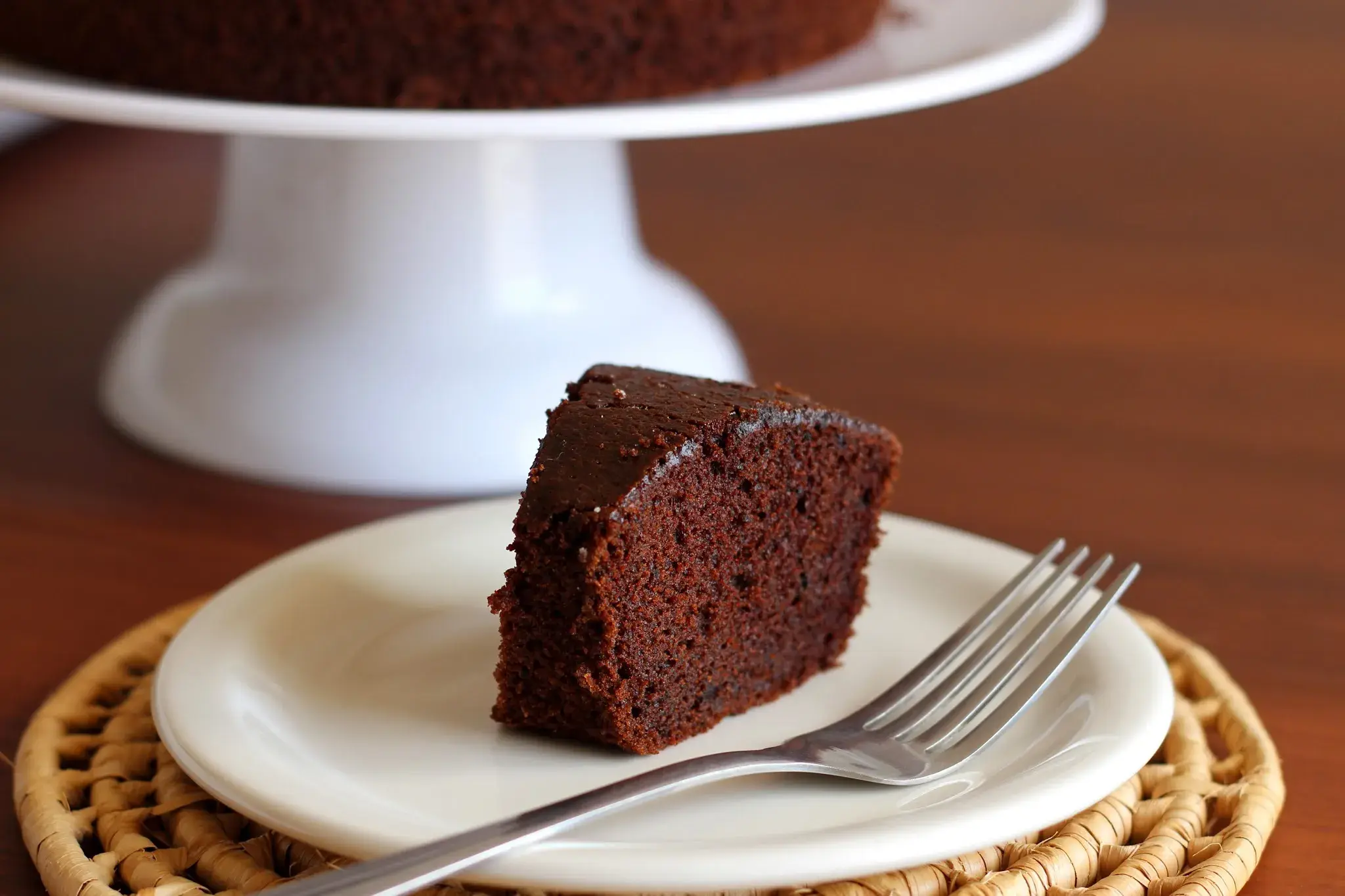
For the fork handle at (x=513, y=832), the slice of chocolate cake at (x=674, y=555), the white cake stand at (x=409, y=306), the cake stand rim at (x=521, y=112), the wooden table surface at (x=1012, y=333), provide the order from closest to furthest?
1. the fork handle at (x=513, y=832)
2. the slice of chocolate cake at (x=674, y=555)
3. the cake stand rim at (x=521, y=112)
4. the wooden table surface at (x=1012, y=333)
5. the white cake stand at (x=409, y=306)

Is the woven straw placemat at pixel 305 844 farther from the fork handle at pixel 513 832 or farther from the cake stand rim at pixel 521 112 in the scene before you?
the cake stand rim at pixel 521 112

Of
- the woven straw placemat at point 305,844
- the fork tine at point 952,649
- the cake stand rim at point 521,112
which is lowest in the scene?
the woven straw placemat at point 305,844

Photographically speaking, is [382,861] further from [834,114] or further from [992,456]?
[992,456]

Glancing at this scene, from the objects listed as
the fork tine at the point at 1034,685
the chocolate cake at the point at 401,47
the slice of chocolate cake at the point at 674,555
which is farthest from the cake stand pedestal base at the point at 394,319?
the fork tine at the point at 1034,685

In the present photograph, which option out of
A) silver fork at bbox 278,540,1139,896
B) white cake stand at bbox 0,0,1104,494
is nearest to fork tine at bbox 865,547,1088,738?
silver fork at bbox 278,540,1139,896

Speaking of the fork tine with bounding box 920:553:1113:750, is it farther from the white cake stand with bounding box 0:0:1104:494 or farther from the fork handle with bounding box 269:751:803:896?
the white cake stand with bounding box 0:0:1104:494

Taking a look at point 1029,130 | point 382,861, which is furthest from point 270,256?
point 1029,130
